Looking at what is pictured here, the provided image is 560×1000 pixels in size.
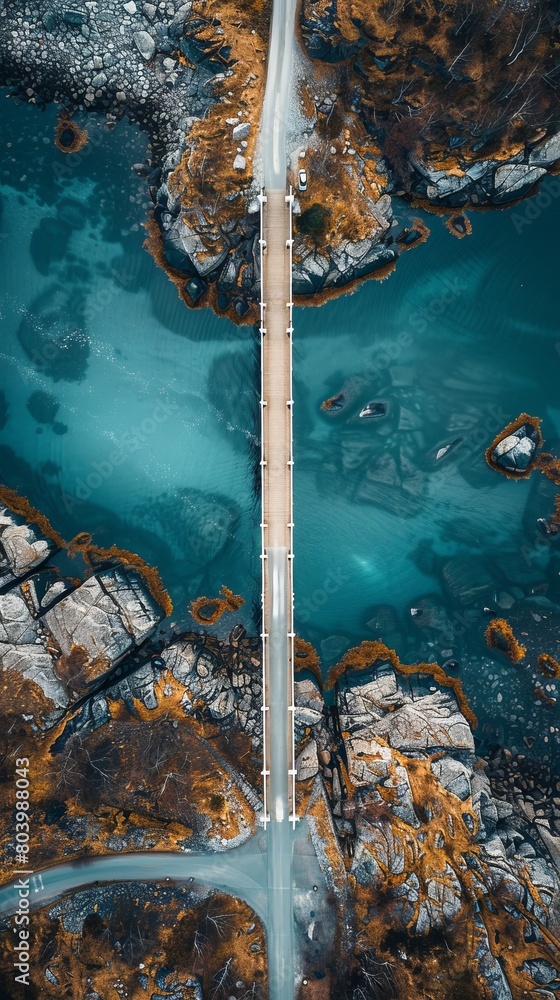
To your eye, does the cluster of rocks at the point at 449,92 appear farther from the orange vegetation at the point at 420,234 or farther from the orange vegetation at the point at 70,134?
the orange vegetation at the point at 70,134

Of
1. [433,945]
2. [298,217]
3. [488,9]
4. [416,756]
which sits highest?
[488,9]

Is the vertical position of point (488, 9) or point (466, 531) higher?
point (488, 9)

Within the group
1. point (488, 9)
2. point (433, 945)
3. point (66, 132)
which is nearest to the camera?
point (433, 945)

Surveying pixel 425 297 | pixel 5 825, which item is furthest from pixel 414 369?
pixel 5 825

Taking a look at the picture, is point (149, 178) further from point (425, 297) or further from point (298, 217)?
point (425, 297)

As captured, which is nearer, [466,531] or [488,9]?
[488,9]

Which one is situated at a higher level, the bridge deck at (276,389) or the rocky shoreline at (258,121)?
the rocky shoreline at (258,121)

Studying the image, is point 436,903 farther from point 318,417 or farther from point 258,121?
point 258,121

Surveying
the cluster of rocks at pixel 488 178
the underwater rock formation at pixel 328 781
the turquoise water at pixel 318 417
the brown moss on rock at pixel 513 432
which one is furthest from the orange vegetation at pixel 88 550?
the cluster of rocks at pixel 488 178
